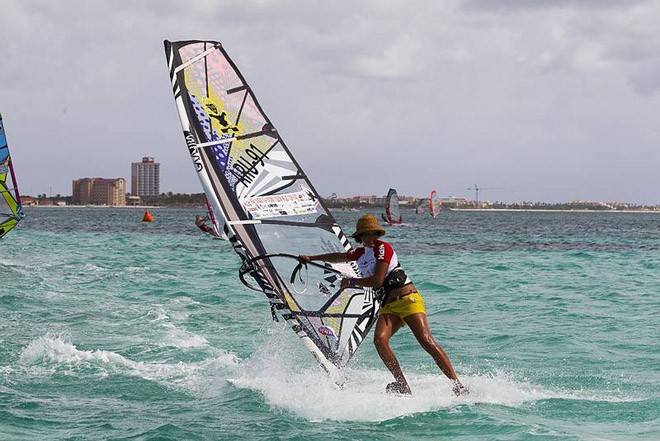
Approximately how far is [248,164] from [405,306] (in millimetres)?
2050

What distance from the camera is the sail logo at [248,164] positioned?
313 inches

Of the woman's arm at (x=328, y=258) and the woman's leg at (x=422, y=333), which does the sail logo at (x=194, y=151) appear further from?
the woman's leg at (x=422, y=333)

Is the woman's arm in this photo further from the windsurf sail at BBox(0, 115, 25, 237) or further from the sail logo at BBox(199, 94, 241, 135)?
the windsurf sail at BBox(0, 115, 25, 237)

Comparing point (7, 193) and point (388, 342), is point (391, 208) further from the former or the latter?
point (388, 342)

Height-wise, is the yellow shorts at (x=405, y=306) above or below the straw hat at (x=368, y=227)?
below

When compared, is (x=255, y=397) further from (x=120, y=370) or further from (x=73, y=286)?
(x=73, y=286)

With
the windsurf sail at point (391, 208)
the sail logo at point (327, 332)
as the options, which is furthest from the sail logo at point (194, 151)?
the windsurf sail at point (391, 208)

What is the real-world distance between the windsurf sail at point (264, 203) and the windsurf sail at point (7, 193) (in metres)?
11.5

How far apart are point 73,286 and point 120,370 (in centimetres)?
899

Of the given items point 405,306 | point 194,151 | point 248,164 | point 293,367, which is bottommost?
point 293,367

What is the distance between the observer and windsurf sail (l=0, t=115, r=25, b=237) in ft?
59.5

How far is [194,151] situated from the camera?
7.81 meters

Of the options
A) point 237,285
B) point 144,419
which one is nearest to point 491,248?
point 237,285

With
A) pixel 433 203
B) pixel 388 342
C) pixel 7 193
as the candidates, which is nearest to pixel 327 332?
pixel 388 342
